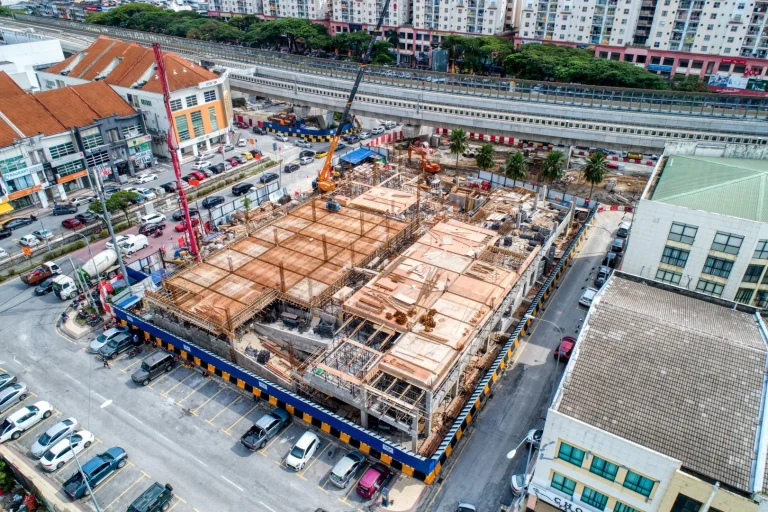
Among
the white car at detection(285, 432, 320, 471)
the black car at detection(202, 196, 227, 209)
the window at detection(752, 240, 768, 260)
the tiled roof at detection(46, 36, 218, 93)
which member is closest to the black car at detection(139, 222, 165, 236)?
the black car at detection(202, 196, 227, 209)

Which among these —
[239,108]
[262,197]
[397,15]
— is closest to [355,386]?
[262,197]

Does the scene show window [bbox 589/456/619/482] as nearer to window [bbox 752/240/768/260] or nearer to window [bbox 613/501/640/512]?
window [bbox 613/501/640/512]

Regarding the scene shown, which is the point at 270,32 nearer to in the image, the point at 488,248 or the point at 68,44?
the point at 68,44

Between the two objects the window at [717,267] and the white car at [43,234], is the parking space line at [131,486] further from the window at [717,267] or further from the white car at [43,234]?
the window at [717,267]

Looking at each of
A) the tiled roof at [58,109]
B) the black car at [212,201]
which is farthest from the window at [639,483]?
the tiled roof at [58,109]

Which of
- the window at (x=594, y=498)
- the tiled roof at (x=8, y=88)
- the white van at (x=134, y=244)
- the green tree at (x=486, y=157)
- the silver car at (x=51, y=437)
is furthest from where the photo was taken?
the tiled roof at (x=8, y=88)

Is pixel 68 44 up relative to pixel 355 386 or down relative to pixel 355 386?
up
